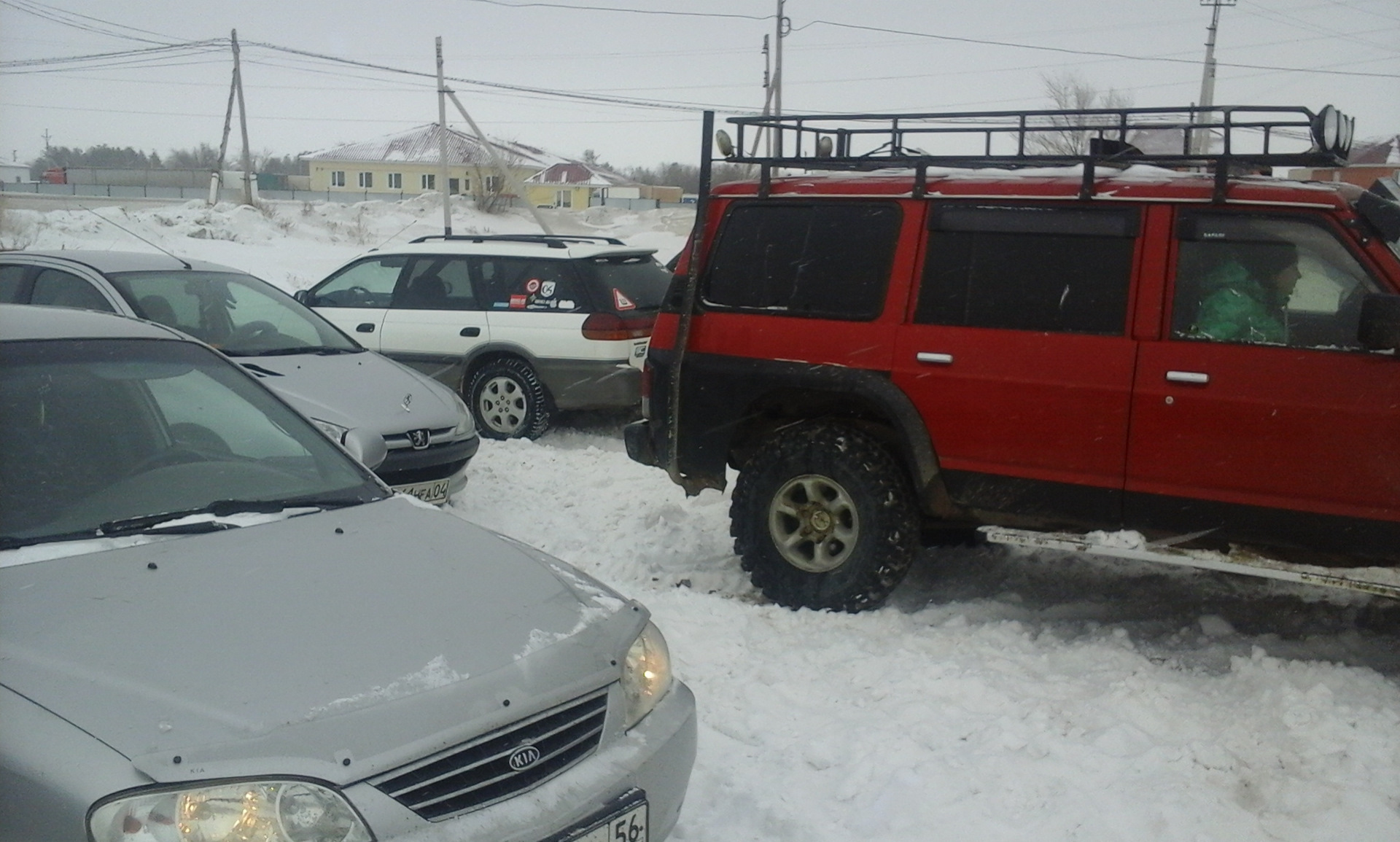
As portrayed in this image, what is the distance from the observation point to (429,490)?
22.3 feet

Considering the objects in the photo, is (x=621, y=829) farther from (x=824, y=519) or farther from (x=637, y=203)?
(x=637, y=203)

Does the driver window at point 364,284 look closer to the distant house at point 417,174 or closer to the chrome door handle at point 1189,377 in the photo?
the chrome door handle at point 1189,377

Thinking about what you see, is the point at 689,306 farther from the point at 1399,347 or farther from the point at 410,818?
the point at 410,818

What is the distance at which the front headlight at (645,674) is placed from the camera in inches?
119

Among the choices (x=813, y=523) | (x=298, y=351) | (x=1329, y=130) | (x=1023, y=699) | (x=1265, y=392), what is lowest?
(x=1023, y=699)

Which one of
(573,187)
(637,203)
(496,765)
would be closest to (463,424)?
(496,765)

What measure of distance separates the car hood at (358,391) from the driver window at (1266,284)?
13.6 feet

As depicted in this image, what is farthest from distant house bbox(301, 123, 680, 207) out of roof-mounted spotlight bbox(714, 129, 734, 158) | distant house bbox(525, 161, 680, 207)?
roof-mounted spotlight bbox(714, 129, 734, 158)

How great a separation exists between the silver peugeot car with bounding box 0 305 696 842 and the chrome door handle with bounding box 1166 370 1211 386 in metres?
2.58

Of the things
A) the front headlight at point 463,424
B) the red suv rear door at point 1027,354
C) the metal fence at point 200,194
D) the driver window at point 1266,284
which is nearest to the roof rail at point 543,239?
the front headlight at point 463,424

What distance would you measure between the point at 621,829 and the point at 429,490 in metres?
4.33

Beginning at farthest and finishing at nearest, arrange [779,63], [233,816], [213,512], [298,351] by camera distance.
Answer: [779,63]
[298,351]
[213,512]
[233,816]

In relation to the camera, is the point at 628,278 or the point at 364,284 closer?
the point at 628,278

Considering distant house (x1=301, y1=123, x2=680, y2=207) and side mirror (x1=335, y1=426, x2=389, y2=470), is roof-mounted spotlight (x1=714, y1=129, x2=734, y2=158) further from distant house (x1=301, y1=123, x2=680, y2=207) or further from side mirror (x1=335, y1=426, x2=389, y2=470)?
distant house (x1=301, y1=123, x2=680, y2=207)
